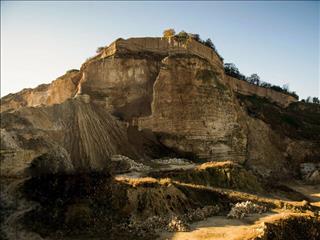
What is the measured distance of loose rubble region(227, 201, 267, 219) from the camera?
19.5m

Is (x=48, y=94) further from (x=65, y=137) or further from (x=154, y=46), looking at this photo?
(x=65, y=137)

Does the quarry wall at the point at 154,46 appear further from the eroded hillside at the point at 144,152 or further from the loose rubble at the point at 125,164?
the loose rubble at the point at 125,164

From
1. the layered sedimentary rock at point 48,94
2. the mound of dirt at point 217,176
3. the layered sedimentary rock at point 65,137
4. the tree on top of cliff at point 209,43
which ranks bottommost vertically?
the mound of dirt at point 217,176

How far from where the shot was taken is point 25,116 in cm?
2330

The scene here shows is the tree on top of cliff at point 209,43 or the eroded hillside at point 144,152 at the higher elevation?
the tree on top of cliff at point 209,43

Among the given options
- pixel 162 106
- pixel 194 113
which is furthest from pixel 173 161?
pixel 162 106

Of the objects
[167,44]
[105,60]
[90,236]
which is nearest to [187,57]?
[167,44]

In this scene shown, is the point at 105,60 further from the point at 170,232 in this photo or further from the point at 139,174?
the point at 170,232

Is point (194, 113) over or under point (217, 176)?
over

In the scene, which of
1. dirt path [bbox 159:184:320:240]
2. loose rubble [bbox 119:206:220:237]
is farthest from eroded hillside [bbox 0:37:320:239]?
dirt path [bbox 159:184:320:240]

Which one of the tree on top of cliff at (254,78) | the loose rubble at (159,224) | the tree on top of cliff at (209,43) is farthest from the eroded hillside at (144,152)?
the tree on top of cliff at (254,78)

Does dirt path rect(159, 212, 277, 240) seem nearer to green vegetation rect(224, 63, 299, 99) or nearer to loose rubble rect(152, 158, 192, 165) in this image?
loose rubble rect(152, 158, 192, 165)

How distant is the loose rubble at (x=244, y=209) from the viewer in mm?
19484

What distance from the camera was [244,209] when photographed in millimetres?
Result: 20234
